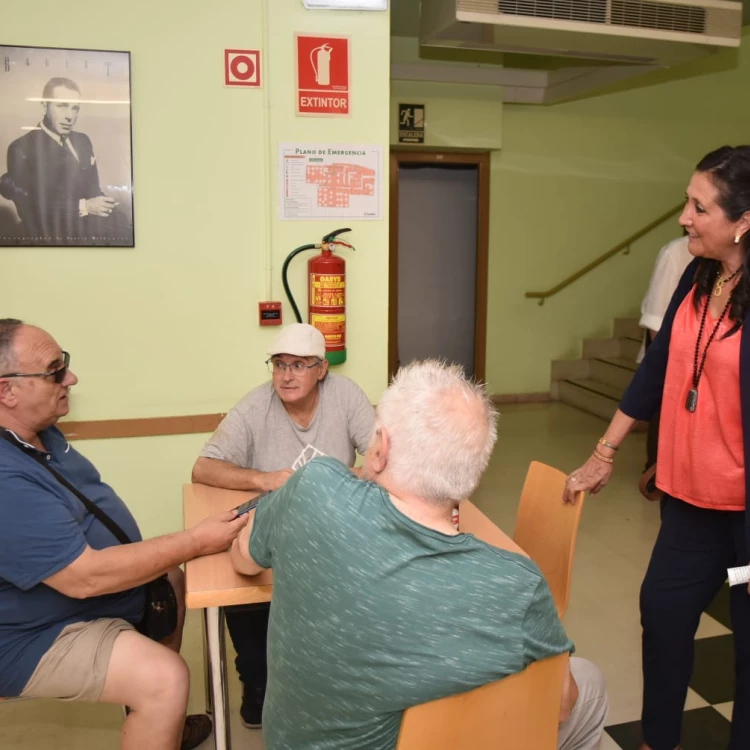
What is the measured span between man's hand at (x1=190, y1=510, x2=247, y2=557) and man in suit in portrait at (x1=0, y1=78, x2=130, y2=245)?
1.49 metres

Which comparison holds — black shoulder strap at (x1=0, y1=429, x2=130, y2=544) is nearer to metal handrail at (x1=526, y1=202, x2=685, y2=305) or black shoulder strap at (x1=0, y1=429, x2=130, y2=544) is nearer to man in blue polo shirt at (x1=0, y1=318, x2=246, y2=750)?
man in blue polo shirt at (x1=0, y1=318, x2=246, y2=750)

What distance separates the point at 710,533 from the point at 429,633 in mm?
1047

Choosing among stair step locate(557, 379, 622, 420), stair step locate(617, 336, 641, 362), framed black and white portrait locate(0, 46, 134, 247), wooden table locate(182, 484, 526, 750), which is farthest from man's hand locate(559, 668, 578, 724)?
stair step locate(617, 336, 641, 362)

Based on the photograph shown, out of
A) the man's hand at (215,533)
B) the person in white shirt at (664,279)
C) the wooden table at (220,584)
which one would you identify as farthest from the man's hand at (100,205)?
the person in white shirt at (664,279)

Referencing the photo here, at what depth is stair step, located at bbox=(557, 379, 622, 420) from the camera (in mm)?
6199

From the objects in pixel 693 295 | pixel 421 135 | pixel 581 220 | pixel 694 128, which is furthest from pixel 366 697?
pixel 694 128

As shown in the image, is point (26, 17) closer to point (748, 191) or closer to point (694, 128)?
point (748, 191)

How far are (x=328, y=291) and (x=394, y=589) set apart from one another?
192 cm

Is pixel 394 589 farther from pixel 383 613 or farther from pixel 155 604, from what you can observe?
pixel 155 604

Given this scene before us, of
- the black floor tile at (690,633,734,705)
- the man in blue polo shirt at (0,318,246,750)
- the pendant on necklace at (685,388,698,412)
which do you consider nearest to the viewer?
the man in blue polo shirt at (0,318,246,750)

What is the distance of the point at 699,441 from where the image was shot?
1.72 m

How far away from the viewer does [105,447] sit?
286 cm

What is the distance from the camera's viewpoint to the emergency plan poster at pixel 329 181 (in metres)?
2.83

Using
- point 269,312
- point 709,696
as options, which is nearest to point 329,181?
point 269,312
